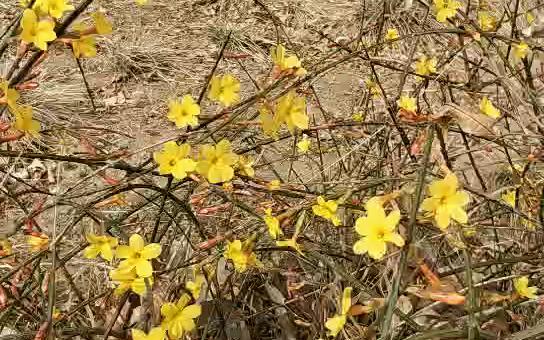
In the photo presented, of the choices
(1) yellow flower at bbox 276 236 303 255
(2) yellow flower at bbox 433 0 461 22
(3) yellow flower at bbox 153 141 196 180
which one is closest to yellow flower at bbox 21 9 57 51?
(3) yellow flower at bbox 153 141 196 180

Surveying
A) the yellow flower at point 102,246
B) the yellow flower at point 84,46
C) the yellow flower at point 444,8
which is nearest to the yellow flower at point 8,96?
the yellow flower at point 84,46

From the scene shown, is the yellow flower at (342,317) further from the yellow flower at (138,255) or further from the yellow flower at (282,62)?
the yellow flower at (282,62)

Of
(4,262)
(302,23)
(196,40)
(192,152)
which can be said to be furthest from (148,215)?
(302,23)

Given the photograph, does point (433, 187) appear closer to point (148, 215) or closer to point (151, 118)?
point (148, 215)

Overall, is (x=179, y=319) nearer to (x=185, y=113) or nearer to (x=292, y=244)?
(x=292, y=244)

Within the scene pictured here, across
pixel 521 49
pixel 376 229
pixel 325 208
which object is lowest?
pixel 376 229

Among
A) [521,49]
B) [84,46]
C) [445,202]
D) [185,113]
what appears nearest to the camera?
[445,202]

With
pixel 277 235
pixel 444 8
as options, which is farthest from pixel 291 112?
pixel 444 8
